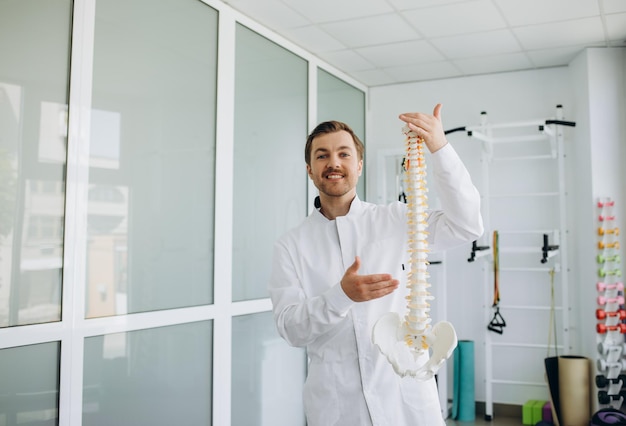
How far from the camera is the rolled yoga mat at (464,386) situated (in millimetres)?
4773

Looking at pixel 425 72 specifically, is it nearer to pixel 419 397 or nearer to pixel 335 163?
pixel 335 163

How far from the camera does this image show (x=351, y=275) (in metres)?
1.52

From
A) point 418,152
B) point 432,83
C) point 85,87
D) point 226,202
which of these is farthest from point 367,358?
point 432,83

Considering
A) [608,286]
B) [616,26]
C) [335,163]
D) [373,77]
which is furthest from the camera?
[373,77]

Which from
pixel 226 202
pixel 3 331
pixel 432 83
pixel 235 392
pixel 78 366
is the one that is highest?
pixel 432 83

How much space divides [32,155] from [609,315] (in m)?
3.86

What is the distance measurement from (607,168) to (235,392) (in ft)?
10.2

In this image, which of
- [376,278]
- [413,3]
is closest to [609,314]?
[413,3]

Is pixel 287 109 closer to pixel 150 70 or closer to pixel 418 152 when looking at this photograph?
pixel 150 70

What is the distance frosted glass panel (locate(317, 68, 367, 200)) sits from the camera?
4777 millimetres

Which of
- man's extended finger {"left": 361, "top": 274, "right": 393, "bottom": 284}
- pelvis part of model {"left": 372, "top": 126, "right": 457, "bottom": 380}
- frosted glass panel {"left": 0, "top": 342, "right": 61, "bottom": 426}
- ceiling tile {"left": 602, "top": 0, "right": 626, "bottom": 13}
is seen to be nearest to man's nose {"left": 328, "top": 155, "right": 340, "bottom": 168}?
pelvis part of model {"left": 372, "top": 126, "right": 457, "bottom": 380}

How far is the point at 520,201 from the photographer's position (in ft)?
16.3

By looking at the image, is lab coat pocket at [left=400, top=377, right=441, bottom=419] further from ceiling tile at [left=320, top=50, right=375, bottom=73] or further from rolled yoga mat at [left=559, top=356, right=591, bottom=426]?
ceiling tile at [left=320, top=50, right=375, bottom=73]

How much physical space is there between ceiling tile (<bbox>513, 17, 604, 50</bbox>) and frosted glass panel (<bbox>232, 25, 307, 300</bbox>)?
1.63m
